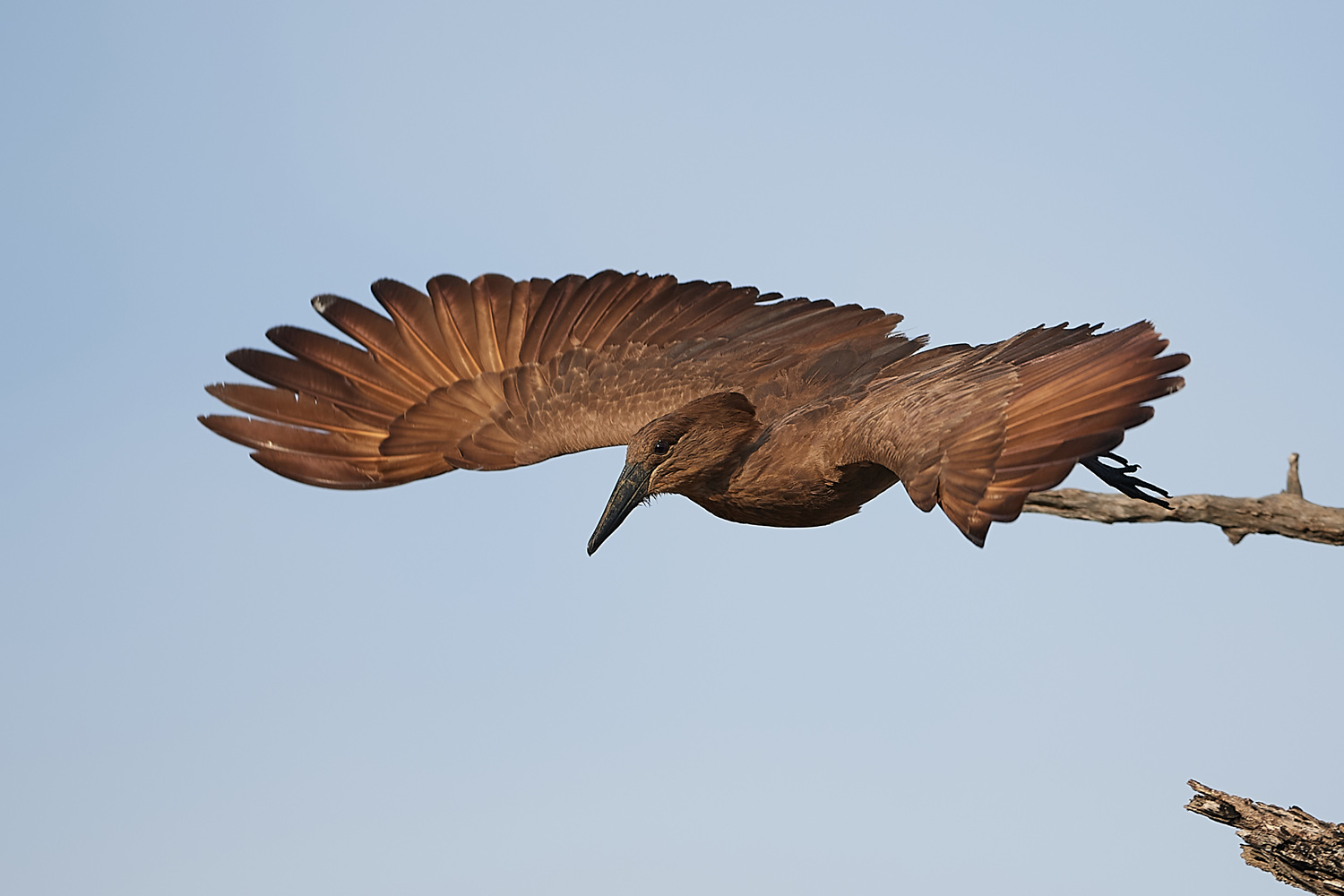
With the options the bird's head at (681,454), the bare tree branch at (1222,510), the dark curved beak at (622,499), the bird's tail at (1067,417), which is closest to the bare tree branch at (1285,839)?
the bird's tail at (1067,417)

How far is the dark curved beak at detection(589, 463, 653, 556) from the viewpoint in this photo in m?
5.77

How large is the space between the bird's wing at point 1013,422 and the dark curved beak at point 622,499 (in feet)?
3.28

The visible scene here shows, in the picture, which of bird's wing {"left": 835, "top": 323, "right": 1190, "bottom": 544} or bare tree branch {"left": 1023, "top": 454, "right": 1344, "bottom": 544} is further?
bare tree branch {"left": 1023, "top": 454, "right": 1344, "bottom": 544}

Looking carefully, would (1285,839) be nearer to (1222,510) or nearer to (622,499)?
(622,499)

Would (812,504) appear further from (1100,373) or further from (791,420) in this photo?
(1100,373)

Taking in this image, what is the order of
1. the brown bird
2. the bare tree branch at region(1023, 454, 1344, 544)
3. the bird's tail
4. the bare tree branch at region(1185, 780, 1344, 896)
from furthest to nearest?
the bare tree branch at region(1023, 454, 1344, 544) → the brown bird → the bare tree branch at region(1185, 780, 1344, 896) → the bird's tail

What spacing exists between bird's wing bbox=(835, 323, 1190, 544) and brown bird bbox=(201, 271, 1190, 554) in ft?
0.60

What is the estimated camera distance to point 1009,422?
4426 mm

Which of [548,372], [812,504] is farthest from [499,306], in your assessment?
[812,504]

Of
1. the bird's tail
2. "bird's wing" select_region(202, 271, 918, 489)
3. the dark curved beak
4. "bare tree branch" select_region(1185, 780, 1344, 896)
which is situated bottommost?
"bare tree branch" select_region(1185, 780, 1344, 896)

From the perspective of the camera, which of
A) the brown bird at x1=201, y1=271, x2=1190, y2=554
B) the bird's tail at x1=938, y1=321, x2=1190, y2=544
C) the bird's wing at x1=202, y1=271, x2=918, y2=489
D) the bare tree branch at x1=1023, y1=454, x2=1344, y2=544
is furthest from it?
the bare tree branch at x1=1023, y1=454, x2=1344, y2=544

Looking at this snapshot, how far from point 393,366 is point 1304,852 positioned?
5.08 meters

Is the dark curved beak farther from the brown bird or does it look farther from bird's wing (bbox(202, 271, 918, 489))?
bird's wing (bbox(202, 271, 918, 489))

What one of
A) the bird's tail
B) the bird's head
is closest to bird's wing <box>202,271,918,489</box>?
the bird's head
